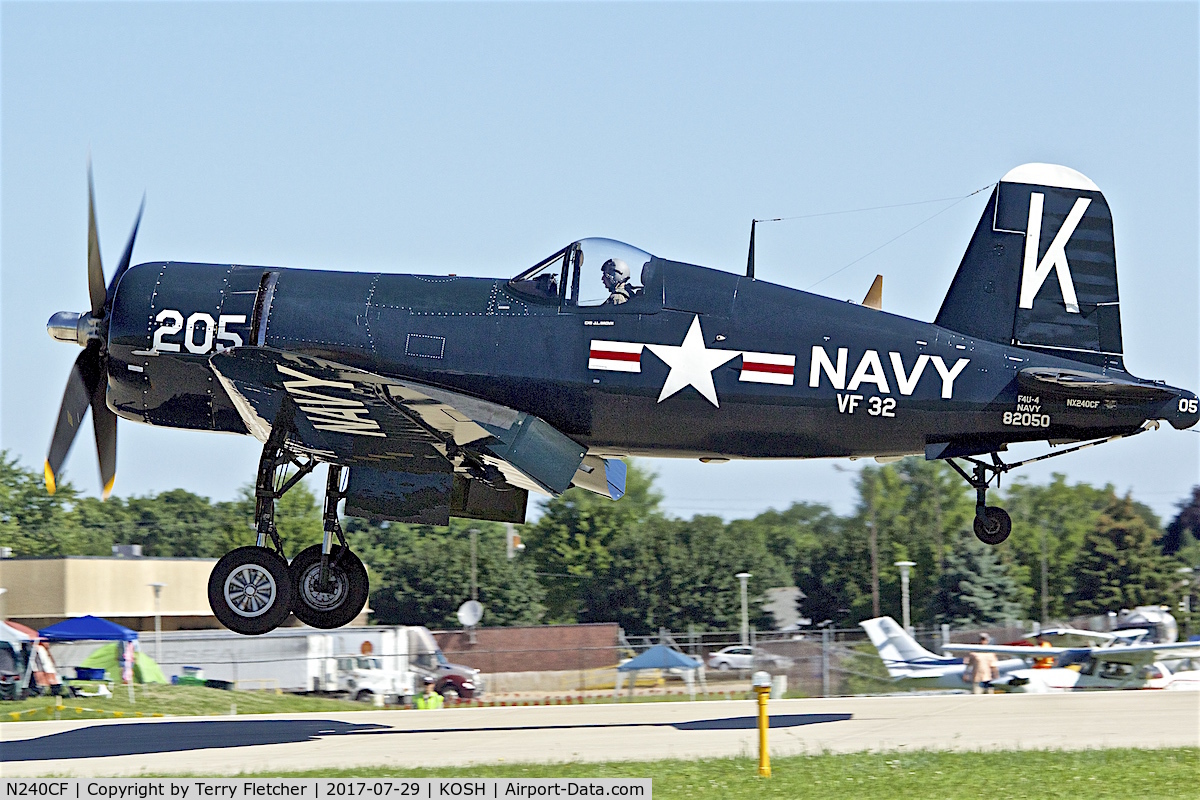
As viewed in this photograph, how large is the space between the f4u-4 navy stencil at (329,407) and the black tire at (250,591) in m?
1.69

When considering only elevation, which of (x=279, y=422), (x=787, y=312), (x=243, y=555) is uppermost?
(x=787, y=312)

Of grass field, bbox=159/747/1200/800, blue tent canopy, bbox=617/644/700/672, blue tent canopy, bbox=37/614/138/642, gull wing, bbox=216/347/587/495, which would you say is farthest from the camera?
blue tent canopy, bbox=37/614/138/642

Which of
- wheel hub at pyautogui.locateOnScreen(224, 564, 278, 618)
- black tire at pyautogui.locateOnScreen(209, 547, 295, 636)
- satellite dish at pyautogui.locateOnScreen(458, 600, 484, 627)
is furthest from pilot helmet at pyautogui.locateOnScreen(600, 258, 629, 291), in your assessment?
satellite dish at pyautogui.locateOnScreen(458, 600, 484, 627)

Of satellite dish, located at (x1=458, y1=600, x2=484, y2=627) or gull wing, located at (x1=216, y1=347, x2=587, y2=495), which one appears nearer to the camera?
gull wing, located at (x1=216, y1=347, x2=587, y2=495)

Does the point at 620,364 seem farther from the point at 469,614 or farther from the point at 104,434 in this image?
the point at 469,614

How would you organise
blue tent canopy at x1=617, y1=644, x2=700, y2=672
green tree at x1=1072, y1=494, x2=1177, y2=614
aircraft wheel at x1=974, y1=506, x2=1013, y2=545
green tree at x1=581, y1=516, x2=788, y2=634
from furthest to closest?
green tree at x1=1072, y1=494, x2=1177, y2=614
green tree at x1=581, y1=516, x2=788, y2=634
blue tent canopy at x1=617, y1=644, x2=700, y2=672
aircraft wheel at x1=974, y1=506, x2=1013, y2=545

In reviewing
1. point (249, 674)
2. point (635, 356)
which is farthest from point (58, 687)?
point (635, 356)

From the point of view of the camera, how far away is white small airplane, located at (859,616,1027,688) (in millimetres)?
25703

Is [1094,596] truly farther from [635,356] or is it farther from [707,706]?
[635,356]

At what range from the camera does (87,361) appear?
14.1 metres

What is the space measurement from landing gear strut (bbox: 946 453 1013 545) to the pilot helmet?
4055mm

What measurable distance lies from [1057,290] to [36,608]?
118 feet

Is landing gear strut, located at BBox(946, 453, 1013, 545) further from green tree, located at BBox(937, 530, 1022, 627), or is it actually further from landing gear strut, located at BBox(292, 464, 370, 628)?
green tree, located at BBox(937, 530, 1022, 627)

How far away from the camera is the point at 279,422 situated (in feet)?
43.1
